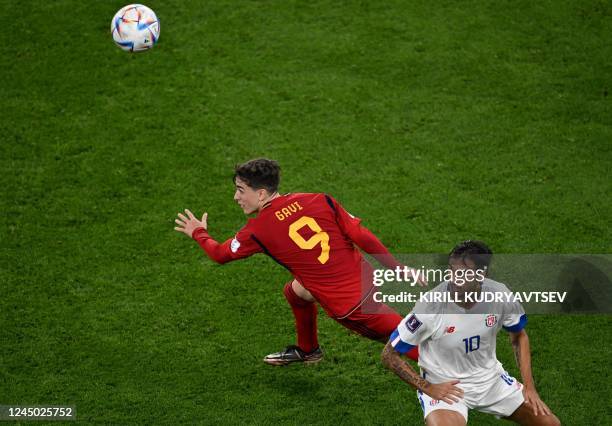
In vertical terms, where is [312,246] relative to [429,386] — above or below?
above

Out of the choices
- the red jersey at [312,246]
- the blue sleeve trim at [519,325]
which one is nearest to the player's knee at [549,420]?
the blue sleeve trim at [519,325]

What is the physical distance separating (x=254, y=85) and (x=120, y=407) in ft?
17.3

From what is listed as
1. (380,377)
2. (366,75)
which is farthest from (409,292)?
(366,75)

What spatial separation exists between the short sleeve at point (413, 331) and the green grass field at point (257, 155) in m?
1.30

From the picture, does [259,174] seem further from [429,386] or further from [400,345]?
[429,386]

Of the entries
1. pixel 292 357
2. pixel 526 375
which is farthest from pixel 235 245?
pixel 526 375

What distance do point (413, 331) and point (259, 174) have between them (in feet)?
5.79

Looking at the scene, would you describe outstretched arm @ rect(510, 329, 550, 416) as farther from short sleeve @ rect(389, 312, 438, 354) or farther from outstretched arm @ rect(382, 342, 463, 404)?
short sleeve @ rect(389, 312, 438, 354)

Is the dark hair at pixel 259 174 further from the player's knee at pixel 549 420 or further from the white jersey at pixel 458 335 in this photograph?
the player's knee at pixel 549 420

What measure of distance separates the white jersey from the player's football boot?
5.67 feet

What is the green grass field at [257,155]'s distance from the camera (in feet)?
23.5

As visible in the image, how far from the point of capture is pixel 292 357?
290 inches

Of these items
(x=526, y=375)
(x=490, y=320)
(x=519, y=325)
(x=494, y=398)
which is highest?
(x=490, y=320)

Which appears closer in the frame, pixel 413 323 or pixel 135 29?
pixel 413 323
